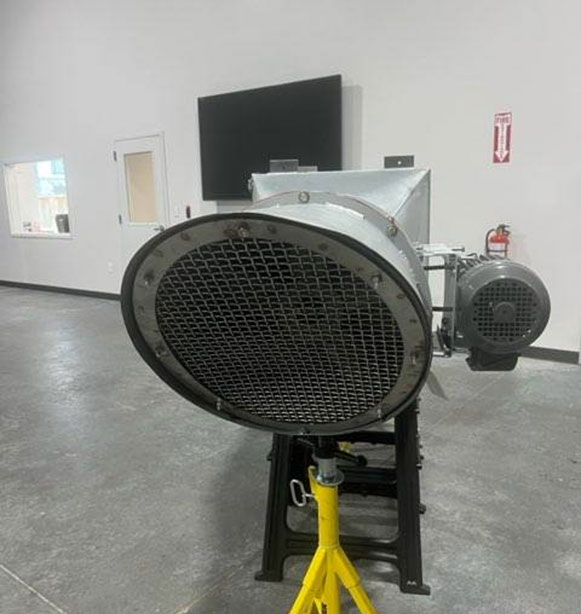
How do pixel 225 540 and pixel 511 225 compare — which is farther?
pixel 511 225

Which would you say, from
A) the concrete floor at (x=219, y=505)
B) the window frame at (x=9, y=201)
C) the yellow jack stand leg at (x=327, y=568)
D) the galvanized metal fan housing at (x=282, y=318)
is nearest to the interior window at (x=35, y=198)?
the window frame at (x=9, y=201)

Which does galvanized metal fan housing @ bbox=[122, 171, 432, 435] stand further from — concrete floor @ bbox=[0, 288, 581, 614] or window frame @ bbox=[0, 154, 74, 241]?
window frame @ bbox=[0, 154, 74, 241]

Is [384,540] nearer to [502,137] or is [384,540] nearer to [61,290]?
[502,137]

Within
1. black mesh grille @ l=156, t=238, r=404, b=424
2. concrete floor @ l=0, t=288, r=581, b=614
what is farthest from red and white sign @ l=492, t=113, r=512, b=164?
black mesh grille @ l=156, t=238, r=404, b=424

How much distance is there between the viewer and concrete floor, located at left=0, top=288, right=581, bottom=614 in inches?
64.5

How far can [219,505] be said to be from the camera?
212 cm

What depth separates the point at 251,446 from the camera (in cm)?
265

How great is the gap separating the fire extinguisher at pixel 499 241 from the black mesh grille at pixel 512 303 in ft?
9.50

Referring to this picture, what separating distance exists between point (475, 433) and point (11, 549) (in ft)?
7.23

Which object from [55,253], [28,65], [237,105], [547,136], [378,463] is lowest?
[378,463]

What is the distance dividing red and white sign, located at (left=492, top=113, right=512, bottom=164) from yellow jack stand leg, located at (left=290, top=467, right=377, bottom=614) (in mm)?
3411

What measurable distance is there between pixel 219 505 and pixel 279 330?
5.05ft

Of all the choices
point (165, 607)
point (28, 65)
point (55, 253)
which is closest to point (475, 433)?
point (165, 607)

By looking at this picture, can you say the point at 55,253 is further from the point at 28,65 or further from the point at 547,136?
the point at 547,136
